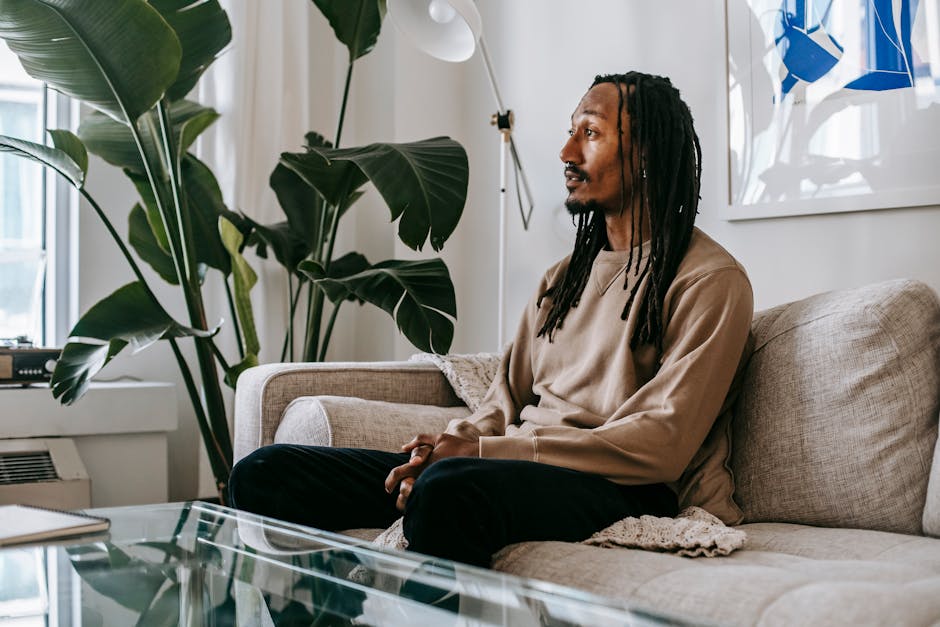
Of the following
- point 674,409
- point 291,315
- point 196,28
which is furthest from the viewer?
point 291,315

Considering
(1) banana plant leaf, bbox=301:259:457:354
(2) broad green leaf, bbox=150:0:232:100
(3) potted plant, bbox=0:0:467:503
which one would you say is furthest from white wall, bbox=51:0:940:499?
(2) broad green leaf, bbox=150:0:232:100

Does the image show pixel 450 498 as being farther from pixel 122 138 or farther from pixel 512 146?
pixel 122 138

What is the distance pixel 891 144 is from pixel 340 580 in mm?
1471

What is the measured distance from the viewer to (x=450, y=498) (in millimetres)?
1259

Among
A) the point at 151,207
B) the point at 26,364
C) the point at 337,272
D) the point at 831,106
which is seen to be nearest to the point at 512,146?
the point at 337,272

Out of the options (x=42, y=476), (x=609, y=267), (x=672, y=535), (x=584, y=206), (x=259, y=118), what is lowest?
(x=42, y=476)

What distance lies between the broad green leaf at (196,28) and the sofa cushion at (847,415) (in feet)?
5.54

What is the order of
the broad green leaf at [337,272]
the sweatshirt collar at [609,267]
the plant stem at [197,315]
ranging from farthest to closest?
1. the plant stem at [197,315]
2. the broad green leaf at [337,272]
3. the sweatshirt collar at [609,267]

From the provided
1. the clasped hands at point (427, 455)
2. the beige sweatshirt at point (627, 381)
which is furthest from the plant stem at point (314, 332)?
the clasped hands at point (427, 455)

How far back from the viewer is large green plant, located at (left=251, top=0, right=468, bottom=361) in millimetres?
2164

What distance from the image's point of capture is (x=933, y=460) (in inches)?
54.4

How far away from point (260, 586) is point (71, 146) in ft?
6.13

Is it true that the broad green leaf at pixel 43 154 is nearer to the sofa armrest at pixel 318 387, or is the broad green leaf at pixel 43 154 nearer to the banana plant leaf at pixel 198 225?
the banana plant leaf at pixel 198 225

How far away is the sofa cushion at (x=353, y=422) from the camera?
1827mm
